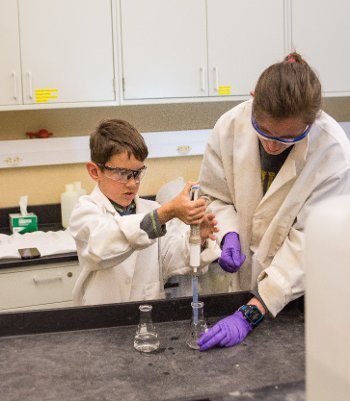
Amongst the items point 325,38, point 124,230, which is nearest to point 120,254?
point 124,230

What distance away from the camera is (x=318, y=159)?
69.7 inches

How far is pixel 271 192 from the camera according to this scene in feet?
5.98

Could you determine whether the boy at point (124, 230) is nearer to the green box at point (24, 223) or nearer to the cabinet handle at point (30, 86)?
the cabinet handle at point (30, 86)

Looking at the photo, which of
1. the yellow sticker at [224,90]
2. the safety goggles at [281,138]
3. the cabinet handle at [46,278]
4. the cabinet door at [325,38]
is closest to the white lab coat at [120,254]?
the safety goggles at [281,138]

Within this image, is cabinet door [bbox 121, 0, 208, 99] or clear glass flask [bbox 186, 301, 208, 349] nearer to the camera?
clear glass flask [bbox 186, 301, 208, 349]

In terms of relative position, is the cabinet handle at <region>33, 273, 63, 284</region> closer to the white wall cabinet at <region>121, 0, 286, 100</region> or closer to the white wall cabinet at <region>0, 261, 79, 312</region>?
the white wall cabinet at <region>0, 261, 79, 312</region>

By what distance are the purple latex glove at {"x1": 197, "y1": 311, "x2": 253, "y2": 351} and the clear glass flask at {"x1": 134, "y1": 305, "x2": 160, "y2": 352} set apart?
111 millimetres

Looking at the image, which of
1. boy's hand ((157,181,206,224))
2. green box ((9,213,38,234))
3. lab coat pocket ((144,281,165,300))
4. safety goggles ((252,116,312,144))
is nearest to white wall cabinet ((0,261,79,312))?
green box ((9,213,38,234))

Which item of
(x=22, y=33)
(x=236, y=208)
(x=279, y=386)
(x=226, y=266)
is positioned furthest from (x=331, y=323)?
(x=22, y=33)

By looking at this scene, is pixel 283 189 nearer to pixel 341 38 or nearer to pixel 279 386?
pixel 279 386

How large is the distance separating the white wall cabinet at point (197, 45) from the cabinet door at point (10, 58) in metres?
0.52

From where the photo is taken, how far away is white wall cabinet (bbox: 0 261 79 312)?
273 cm

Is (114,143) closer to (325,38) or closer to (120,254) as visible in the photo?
(120,254)

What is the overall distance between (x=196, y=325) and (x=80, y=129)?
2.13m
